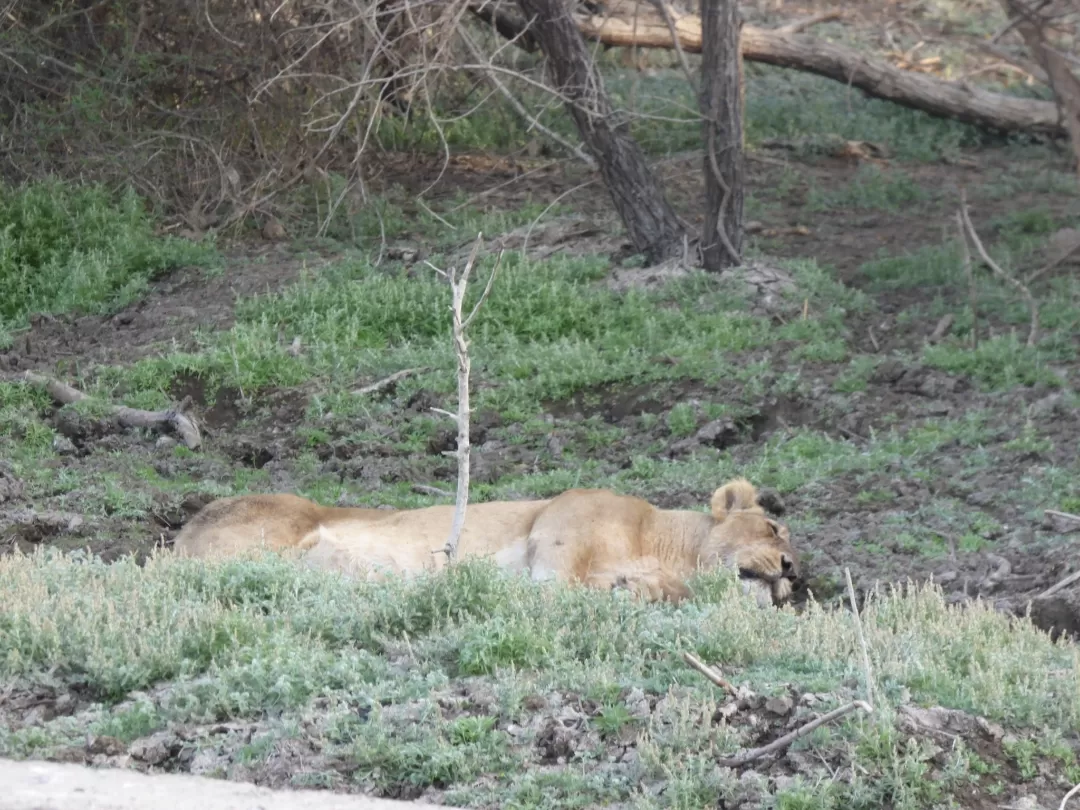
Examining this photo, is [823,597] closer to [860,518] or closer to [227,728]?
[860,518]

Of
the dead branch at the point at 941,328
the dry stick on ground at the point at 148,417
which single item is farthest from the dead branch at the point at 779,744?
the dead branch at the point at 941,328

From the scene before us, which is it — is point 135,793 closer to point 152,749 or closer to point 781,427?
point 152,749

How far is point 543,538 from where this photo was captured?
8.34 m

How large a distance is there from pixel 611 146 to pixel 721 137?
103 centimetres

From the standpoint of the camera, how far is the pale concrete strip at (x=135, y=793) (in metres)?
4.86

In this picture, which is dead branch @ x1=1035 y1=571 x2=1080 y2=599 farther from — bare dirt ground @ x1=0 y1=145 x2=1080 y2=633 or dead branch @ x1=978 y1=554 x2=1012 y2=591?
dead branch @ x1=978 y1=554 x2=1012 y2=591

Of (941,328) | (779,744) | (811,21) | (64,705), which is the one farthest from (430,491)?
(811,21)

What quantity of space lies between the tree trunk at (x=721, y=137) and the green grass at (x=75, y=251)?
4772mm

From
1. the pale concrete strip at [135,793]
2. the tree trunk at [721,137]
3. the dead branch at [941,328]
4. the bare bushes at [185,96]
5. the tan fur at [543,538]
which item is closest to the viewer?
the pale concrete strip at [135,793]

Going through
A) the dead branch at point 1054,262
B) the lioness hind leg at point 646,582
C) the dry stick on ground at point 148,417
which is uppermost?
the dead branch at point 1054,262

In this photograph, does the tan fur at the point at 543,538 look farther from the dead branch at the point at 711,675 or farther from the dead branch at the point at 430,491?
the dead branch at the point at 711,675

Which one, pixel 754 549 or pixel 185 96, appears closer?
pixel 754 549

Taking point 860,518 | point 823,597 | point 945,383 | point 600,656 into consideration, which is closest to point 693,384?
point 945,383

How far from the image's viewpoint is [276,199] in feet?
54.5
